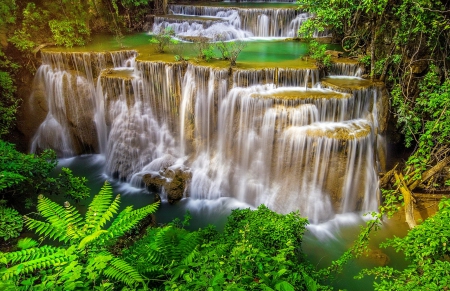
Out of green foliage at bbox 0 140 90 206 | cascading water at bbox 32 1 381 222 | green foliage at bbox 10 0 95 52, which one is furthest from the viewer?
green foliage at bbox 10 0 95 52

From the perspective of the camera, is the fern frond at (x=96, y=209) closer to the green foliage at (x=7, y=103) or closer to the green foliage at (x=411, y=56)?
the green foliage at (x=411, y=56)

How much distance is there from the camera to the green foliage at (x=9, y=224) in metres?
4.20

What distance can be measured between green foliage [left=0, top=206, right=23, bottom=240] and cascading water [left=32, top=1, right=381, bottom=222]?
16.8ft

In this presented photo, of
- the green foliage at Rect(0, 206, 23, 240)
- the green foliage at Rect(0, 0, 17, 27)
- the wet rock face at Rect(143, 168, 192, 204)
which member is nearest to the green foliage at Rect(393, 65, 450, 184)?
the wet rock face at Rect(143, 168, 192, 204)

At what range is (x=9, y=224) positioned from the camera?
429 centimetres

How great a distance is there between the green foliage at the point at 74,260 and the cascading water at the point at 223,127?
592 centimetres

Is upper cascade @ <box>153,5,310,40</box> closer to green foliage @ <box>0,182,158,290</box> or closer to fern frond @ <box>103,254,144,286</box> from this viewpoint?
green foliage @ <box>0,182,158,290</box>

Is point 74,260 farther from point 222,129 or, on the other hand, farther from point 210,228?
point 222,129

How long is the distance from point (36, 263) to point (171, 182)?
680cm

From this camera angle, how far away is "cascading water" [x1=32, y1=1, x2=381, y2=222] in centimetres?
813

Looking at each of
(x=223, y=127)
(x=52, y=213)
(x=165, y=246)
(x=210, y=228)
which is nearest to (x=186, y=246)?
(x=165, y=246)

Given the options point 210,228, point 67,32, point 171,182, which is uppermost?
point 67,32

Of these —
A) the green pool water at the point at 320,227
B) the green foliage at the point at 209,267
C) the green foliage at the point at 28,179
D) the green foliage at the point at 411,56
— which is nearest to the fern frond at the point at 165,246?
the green foliage at the point at 209,267

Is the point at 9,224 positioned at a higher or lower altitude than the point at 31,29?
lower
